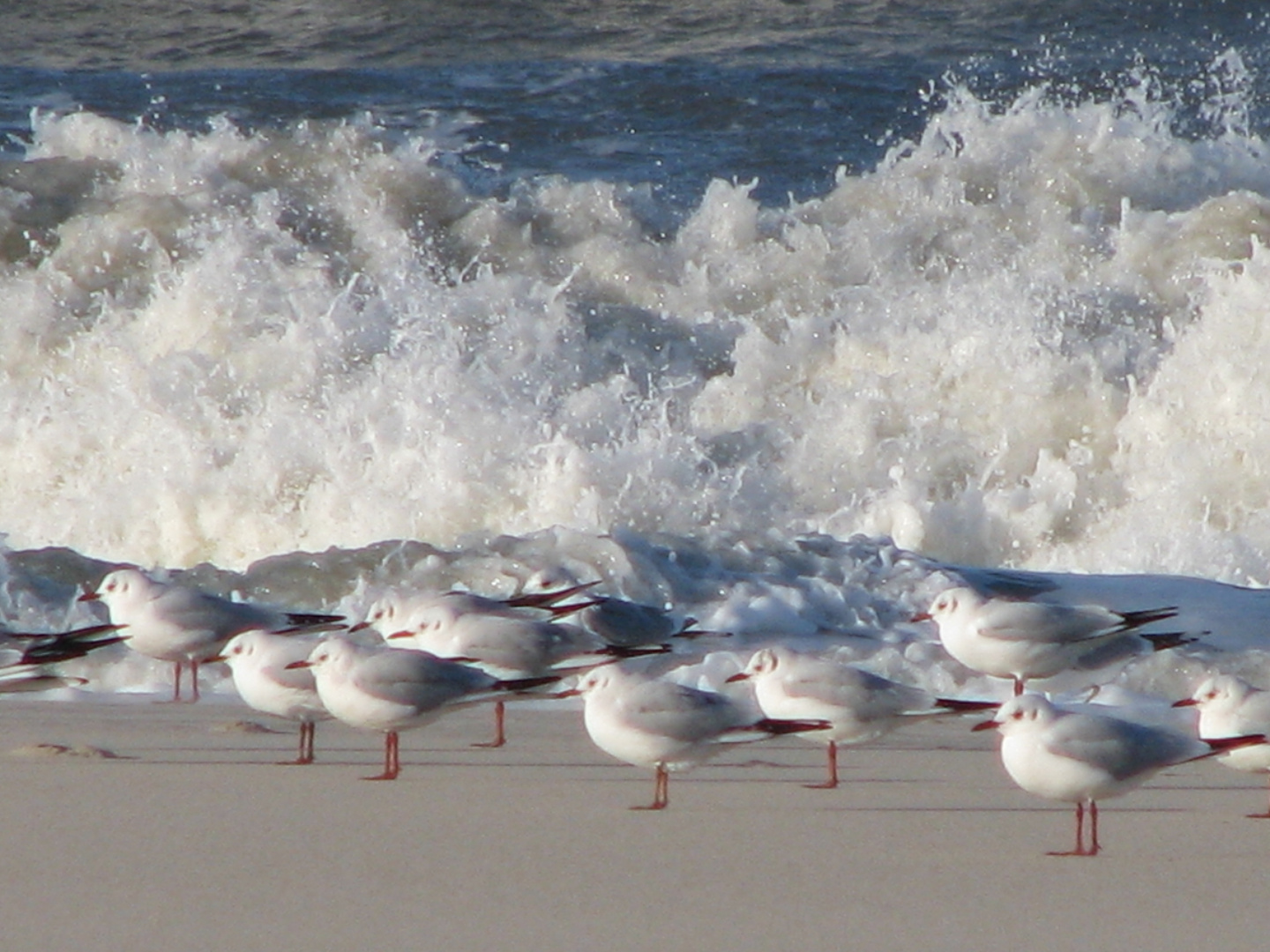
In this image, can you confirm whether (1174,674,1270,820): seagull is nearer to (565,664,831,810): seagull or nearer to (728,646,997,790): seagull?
(728,646,997,790): seagull

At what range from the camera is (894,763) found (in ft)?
15.8

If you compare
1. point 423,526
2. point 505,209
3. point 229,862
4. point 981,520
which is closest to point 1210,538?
point 981,520

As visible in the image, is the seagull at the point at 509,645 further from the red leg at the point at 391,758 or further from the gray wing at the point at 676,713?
the gray wing at the point at 676,713

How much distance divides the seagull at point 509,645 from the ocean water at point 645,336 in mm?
1227

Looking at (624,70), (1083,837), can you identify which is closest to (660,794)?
(1083,837)

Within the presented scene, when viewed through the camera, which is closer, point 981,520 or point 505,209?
point 981,520

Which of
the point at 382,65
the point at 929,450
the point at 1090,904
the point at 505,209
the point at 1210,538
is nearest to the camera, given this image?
the point at 1090,904

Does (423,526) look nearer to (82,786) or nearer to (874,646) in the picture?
(874,646)

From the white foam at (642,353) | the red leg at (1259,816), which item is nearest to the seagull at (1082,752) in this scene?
the red leg at (1259,816)

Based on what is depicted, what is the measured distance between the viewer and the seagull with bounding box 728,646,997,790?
4410mm

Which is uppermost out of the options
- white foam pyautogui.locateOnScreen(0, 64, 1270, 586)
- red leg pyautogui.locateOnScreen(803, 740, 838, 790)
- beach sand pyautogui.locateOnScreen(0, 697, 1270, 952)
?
white foam pyautogui.locateOnScreen(0, 64, 1270, 586)

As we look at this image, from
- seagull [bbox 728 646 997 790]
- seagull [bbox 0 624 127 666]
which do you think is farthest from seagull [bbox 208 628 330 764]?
seagull [bbox 728 646 997 790]

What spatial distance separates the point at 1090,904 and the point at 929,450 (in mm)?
4759

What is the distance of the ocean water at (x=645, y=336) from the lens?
23.8 feet
